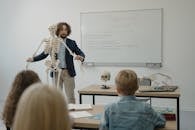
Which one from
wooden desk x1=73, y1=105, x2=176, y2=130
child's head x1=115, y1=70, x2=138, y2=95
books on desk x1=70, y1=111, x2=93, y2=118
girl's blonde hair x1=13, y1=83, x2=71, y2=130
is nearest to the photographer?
girl's blonde hair x1=13, y1=83, x2=71, y2=130

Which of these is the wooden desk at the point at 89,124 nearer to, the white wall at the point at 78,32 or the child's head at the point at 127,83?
the child's head at the point at 127,83

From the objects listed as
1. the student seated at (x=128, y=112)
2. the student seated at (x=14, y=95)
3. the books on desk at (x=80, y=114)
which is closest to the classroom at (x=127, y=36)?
the books on desk at (x=80, y=114)

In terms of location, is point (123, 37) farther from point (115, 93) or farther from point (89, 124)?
point (89, 124)

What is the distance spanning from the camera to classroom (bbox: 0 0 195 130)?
18.8ft

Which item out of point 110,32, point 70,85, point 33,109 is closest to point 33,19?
point 110,32

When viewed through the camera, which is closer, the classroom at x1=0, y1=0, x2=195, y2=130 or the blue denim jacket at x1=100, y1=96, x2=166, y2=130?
the blue denim jacket at x1=100, y1=96, x2=166, y2=130

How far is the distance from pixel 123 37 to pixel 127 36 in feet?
0.26

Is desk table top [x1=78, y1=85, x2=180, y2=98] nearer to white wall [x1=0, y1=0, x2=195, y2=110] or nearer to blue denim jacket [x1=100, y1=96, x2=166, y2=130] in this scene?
blue denim jacket [x1=100, y1=96, x2=166, y2=130]

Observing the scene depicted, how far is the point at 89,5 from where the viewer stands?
623cm

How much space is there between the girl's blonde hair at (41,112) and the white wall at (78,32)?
5.00 metres

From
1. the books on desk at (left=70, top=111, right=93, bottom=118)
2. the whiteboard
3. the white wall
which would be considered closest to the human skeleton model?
the books on desk at (left=70, top=111, right=93, bottom=118)

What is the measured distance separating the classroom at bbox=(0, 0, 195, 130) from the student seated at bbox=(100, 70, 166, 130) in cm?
300

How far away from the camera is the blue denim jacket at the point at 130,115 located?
2.23 m

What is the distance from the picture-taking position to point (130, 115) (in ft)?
7.34
